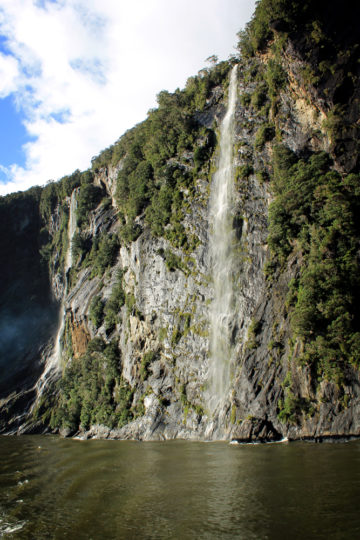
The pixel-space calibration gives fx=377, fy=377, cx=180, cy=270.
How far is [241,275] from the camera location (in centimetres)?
3394

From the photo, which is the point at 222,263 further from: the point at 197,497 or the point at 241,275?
the point at 197,497

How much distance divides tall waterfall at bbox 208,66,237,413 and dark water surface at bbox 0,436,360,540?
1086 cm

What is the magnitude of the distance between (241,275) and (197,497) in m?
22.7

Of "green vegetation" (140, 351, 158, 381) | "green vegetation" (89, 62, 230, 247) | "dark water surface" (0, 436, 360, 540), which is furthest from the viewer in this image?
"green vegetation" (89, 62, 230, 247)

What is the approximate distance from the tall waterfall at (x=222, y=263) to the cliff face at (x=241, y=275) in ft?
2.26

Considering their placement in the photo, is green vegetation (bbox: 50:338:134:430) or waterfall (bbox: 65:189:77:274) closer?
green vegetation (bbox: 50:338:134:430)

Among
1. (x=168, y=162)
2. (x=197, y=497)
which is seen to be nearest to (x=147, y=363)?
(x=168, y=162)

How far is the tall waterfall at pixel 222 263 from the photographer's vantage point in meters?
32.4

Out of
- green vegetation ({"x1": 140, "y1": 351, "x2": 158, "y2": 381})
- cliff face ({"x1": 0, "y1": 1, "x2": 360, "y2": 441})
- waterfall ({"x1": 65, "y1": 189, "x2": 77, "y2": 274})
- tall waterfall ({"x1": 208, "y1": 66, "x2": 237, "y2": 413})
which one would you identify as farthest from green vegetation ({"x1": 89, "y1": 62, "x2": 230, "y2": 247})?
waterfall ({"x1": 65, "y1": 189, "x2": 77, "y2": 274})

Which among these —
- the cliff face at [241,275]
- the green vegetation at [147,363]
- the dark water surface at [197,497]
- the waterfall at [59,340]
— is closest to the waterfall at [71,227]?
the waterfall at [59,340]

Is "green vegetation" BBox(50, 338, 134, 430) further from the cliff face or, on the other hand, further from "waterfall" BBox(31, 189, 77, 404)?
"waterfall" BBox(31, 189, 77, 404)

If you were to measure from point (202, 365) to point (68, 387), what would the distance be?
24.6 meters

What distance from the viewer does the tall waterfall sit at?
32406 mm

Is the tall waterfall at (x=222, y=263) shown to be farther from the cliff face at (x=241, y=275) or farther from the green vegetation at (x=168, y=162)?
the green vegetation at (x=168, y=162)
